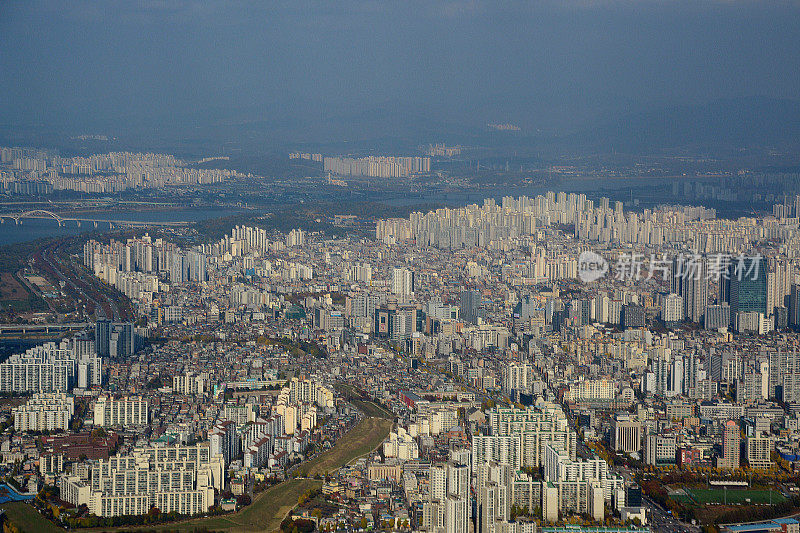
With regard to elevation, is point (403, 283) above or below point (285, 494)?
above

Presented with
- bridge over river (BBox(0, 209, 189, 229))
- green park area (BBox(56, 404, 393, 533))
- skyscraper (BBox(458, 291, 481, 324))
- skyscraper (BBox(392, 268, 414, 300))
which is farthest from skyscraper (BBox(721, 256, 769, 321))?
bridge over river (BBox(0, 209, 189, 229))

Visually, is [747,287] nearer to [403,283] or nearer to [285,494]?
[403,283]

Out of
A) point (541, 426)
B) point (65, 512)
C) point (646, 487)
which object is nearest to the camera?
point (65, 512)

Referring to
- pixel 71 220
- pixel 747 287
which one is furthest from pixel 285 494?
pixel 71 220

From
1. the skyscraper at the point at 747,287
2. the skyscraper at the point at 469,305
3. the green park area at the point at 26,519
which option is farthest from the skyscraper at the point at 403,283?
the green park area at the point at 26,519

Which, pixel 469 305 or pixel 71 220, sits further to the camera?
pixel 71 220

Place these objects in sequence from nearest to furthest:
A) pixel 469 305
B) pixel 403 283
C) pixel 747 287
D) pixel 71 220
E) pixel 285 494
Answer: pixel 285 494 < pixel 747 287 < pixel 469 305 < pixel 403 283 < pixel 71 220

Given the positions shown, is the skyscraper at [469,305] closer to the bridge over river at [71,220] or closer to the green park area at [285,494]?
the green park area at [285,494]

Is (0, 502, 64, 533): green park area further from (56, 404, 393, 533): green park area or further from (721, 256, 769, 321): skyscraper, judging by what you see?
(721, 256, 769, 321): skyscraper

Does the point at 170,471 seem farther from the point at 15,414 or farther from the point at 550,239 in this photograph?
the point at 550,239

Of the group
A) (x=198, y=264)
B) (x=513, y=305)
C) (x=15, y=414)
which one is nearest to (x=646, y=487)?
(x=15, y=414)

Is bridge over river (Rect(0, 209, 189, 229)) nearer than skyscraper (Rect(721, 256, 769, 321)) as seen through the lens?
No
